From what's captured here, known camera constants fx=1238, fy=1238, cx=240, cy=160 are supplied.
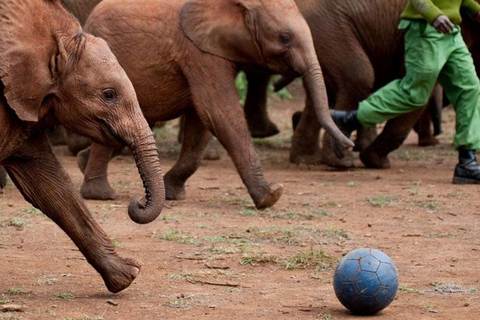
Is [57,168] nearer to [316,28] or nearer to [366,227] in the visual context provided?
[366,227]

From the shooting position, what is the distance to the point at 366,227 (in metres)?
8.38

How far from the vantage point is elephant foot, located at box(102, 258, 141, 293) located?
6.14 metres

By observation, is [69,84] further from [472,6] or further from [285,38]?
[472,6]

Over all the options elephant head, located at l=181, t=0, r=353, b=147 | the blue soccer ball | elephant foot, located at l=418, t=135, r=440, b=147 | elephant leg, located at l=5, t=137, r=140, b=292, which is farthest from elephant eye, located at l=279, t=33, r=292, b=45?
elephant foot, located at l=418, t=135, r=440, b=147

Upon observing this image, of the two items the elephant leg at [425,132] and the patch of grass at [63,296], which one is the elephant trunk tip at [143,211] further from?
the elephant leg at [425,132]

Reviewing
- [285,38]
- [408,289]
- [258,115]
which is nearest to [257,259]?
[408,289]

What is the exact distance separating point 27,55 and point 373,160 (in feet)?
20.6

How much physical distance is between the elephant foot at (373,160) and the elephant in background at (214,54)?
2598 millimetres

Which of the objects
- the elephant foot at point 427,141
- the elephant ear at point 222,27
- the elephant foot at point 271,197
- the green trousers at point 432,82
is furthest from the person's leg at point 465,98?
the elephant foot at point 427,141

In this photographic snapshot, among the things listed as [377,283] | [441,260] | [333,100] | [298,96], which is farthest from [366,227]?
[298,96]

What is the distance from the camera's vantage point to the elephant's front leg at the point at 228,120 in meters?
8.86

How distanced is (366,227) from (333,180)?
2345mm

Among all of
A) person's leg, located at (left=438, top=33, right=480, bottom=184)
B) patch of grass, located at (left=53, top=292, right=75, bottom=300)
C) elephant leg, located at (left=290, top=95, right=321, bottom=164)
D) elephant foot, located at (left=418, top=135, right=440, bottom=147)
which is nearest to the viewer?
patch of grass, located at (left=53, top=292, right=75, bottom=300)

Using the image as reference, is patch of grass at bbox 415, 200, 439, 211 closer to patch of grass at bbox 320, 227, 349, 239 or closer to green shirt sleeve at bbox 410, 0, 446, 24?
patch of grass at bbox 320, 227, 349, 239
